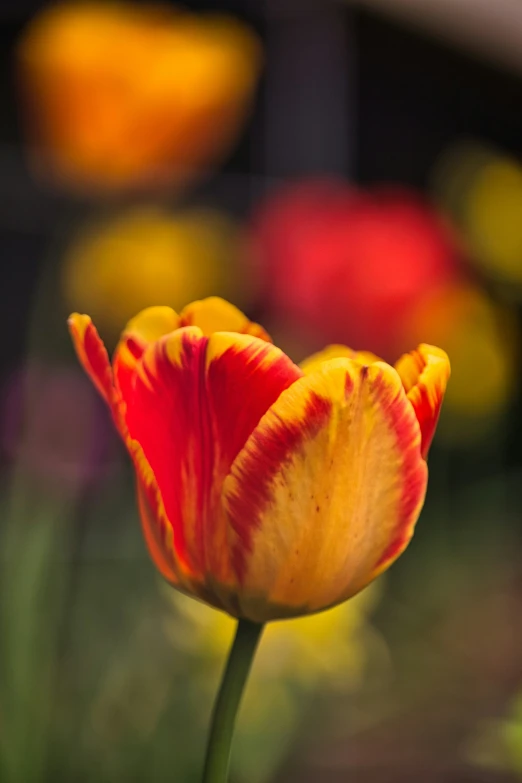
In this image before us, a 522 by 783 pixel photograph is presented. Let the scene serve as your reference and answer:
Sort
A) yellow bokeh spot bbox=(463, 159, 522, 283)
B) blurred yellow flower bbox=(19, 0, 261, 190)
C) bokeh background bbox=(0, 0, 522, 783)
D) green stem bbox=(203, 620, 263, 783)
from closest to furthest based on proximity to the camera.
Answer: green stem bbox=(203, 620, 263, 783) < bokeh background bbox=(0, 0, 522, 783) < blurred yellow flower bbox=(19, 0, 261, 190) < yellow bokeh spot bbox=(463, 159, 522, 283)

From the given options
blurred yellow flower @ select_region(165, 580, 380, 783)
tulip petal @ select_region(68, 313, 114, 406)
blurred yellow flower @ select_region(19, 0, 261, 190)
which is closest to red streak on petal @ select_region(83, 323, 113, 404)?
tulip petal @ select_region(68, 313, 114, 406)

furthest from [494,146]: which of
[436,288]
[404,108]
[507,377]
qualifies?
[436,288]

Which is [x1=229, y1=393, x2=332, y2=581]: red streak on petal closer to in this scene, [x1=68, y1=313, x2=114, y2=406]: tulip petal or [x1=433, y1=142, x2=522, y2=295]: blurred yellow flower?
[x1=68, y1=313, x2=114, y2=406]: tulip petal

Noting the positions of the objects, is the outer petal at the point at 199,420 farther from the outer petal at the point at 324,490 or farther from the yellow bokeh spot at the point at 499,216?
the yellow bokeh spot at the point at 499,216

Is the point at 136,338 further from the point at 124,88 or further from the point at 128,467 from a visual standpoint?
the point at 128,467

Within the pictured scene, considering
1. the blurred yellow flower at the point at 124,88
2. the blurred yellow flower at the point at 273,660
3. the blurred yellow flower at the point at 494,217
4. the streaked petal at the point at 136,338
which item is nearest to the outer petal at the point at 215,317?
the streaked petal at the point at 136,338

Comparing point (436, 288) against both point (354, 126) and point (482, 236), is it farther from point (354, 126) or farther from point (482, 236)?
point (354, 126)
